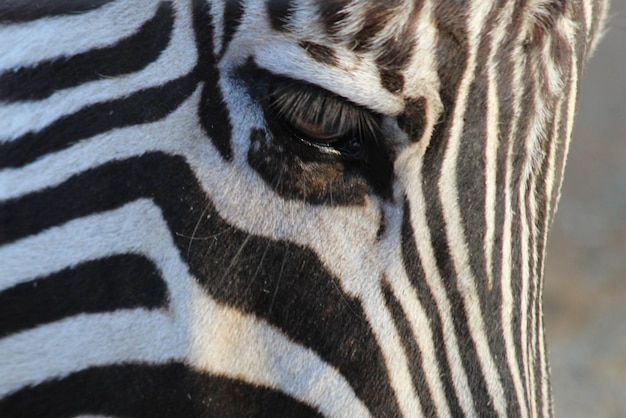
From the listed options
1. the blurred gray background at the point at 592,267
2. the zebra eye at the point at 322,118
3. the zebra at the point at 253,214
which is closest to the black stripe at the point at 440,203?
the zebra at the point at 253,214

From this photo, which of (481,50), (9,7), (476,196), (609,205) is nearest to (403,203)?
(476,196)

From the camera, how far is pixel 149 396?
1.77m

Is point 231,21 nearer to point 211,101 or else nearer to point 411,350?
point 211,101

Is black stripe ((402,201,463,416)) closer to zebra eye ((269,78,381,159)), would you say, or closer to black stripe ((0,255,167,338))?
zebra eye ((269,78,381,159))

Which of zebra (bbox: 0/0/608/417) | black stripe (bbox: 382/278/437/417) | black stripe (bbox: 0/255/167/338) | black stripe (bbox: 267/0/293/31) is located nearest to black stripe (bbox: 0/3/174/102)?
zebra (bbox: 0/0/608/417)

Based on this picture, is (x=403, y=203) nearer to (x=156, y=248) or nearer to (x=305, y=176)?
(x=305, y=176)

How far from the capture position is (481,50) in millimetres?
1811

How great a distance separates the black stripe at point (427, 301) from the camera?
5.82 feet

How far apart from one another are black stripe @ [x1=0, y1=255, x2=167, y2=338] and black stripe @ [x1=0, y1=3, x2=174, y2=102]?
0.40 metres

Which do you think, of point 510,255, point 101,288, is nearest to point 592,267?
point 510,255

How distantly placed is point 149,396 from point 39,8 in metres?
0.92

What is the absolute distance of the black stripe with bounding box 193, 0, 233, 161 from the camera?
176 cm

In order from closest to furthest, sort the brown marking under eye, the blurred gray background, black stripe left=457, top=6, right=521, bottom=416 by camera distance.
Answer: the brown marking under eye
black stripe left=457, top=6, right=521, bottom=416
the blurred gray background

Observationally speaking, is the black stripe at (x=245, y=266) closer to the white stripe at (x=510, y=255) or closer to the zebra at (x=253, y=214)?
the zebra at (x=253, y=214)
